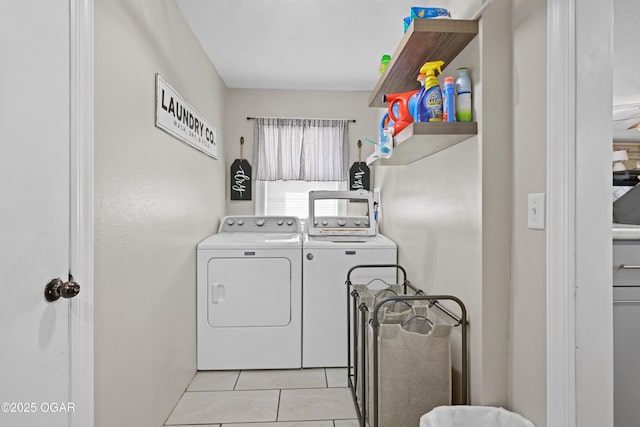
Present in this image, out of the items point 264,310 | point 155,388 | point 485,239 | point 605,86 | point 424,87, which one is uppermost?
point 424,87

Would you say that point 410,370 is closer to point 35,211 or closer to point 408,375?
point 408,375

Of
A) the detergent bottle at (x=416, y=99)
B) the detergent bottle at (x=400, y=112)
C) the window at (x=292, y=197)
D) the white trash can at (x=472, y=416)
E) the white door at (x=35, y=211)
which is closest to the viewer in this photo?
the white door at (x=35, y=211)

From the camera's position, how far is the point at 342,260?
105 inches

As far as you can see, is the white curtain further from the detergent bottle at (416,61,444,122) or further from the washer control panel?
the detergent bottle at (416,61,444,122)

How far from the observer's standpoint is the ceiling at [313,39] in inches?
85.2

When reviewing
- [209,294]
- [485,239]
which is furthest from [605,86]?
[209,294]

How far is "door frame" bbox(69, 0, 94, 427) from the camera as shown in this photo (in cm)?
116

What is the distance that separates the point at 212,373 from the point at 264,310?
1.83 ft

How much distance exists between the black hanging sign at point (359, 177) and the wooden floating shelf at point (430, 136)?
5.74 feet

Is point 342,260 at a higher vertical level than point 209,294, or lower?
higher

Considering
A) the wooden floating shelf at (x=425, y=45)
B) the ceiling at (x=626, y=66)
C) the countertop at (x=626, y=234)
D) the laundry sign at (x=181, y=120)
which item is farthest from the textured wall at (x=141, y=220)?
the ceiling at (x=626, y=66)

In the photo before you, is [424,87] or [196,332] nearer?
[424,87]

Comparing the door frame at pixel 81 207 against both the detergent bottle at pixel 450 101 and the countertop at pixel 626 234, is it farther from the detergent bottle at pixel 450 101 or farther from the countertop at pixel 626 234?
the countertop at pixel 626 234

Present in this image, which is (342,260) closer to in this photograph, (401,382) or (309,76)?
(401,382)
